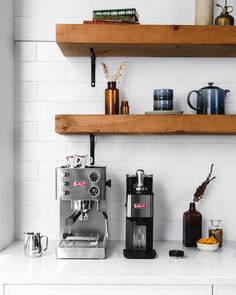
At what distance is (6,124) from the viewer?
2334mm

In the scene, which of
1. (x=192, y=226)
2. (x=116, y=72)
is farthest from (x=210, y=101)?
(x=192, y=226)

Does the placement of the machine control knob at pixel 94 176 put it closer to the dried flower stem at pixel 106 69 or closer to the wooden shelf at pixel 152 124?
the wooden shelf at pixel 152 124

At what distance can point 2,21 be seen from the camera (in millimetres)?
2262

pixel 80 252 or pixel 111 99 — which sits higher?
pixel 111 99

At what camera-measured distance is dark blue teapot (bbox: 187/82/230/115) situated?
2297 mm

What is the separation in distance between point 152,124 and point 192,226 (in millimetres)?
613

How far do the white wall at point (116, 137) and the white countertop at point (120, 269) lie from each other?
39cm

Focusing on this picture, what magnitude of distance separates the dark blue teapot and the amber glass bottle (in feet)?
1.72

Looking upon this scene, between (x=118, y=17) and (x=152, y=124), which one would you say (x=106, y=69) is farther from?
(x=152, y=124)

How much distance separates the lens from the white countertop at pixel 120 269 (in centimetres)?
179

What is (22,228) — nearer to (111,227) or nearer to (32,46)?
(111,227)

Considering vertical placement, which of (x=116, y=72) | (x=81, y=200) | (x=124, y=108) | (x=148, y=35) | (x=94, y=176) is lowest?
(x=81, y=200)

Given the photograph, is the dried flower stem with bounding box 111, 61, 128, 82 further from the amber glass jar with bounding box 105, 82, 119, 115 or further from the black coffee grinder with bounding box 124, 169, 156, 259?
the black coffee grinder with bounding box 124, 169, 156, 259

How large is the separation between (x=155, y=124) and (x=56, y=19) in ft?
2.90
